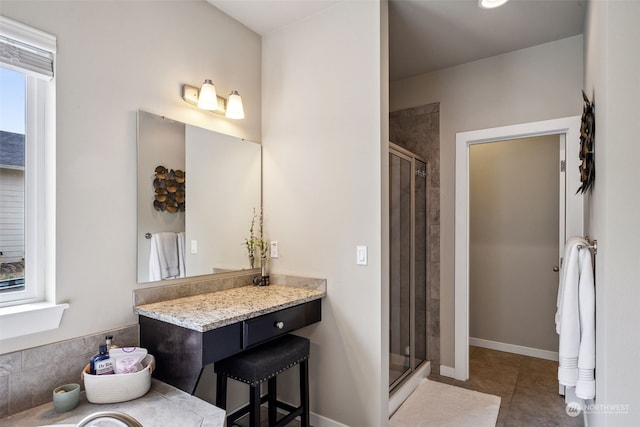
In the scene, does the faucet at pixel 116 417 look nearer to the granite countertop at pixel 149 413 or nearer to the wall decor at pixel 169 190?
the granite countertop at pixel 149 413

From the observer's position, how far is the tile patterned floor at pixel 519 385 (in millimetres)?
2375

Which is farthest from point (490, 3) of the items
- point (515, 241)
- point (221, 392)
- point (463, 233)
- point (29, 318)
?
point (29, 318)

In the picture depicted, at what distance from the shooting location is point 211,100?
2.10 metres

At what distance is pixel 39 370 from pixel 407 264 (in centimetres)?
236

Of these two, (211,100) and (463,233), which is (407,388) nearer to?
(463,233)

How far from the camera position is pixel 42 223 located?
1.58 metres

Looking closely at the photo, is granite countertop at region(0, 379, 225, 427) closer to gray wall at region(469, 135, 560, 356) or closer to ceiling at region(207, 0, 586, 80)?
ceiling at region(207, 0, 586, 80)

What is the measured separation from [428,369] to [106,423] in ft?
8.45

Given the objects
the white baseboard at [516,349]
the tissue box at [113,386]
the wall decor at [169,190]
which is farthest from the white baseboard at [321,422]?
the white baseboard at [516,349]

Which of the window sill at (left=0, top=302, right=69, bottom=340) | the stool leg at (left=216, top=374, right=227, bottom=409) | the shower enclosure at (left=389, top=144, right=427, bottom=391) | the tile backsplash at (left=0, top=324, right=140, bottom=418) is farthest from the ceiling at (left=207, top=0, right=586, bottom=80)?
the stool leg at (left=216, top=374, right=227, bottom=409)

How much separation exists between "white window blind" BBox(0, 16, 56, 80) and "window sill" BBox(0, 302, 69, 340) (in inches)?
39.3

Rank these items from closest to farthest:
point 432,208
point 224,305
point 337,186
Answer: point 224,305, point 337,186, point 432,208

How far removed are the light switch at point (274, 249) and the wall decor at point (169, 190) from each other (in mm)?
703

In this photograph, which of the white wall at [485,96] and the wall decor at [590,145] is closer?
the wall decor at [590,145]
